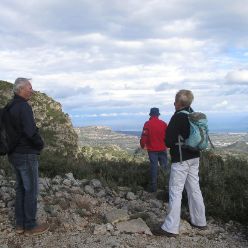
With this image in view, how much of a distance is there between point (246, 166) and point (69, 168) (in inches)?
182

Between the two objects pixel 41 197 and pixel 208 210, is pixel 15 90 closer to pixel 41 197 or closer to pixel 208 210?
pixel 41 197

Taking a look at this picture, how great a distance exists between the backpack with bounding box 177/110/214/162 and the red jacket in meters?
3.08

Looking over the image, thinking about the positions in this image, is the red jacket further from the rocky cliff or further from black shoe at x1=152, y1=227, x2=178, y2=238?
the rocky cliff

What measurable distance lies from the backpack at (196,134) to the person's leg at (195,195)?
0.30 metres

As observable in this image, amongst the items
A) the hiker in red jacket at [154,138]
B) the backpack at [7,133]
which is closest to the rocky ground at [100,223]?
the hiker in red jacket at [154,138]

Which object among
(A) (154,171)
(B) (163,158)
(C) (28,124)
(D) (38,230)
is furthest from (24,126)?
(B) (163,158)

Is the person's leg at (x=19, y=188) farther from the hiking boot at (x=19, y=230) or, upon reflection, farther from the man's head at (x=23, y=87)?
the man's head at (x=23, y=87)

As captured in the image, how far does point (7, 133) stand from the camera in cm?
691

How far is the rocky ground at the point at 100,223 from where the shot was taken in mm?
7117

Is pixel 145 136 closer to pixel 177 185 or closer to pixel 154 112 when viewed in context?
pixel 154 112

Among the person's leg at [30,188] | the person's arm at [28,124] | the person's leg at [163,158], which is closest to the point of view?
the person's arm at [28,124]

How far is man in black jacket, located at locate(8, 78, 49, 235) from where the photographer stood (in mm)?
6750

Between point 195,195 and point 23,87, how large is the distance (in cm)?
326

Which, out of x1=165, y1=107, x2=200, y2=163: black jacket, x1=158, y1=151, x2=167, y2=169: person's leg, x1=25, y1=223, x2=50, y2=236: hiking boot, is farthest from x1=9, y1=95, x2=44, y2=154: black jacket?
x1=158, y1=151, x2=167, y2=169: person's leg
